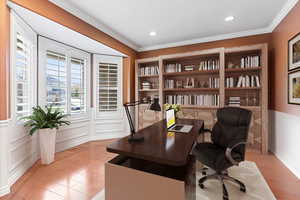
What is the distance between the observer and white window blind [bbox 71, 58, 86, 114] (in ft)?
11.3

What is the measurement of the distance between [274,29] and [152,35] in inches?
102

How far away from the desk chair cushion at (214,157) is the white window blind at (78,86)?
2987 millimetres

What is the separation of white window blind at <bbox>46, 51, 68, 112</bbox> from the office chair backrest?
3170 millimetres

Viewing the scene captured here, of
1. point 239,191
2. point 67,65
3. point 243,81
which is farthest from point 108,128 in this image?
point 243,81

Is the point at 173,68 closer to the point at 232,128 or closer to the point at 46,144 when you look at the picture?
the point at 232,128

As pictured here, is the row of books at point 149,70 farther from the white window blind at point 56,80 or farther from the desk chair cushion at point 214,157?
the desk chair cushion at point 214,157

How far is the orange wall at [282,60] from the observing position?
220 centimetres

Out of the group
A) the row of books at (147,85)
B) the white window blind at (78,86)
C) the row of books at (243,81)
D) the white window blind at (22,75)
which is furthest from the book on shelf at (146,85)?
the white window blind at (22,75)

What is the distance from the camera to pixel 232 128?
1.96 meters

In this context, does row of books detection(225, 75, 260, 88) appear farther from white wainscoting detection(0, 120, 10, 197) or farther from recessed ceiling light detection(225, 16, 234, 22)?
white wainscoting detection(0, 120, 10, 197)

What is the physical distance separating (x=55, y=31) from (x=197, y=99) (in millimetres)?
3314

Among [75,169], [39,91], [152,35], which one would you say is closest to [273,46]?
[152,35]

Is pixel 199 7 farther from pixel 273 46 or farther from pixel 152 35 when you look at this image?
pixel 273 46

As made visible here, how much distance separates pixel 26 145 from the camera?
235 centimetres
